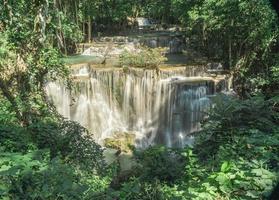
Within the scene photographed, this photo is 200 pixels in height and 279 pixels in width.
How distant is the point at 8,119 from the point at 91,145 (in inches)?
70.4

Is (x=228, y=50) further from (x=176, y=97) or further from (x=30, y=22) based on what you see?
(x=30, y=22)

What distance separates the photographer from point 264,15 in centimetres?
1445

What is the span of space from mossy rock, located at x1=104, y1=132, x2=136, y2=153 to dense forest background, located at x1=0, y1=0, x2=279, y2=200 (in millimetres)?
4709

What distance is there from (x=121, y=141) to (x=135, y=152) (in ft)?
25.0

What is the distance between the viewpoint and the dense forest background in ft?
12.8

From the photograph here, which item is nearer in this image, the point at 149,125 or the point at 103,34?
the point at 149,125

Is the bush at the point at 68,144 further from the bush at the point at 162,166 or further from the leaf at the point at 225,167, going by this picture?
the leaf at the point at 225,167

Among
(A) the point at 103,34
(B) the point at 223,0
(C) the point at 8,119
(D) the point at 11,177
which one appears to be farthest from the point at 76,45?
(D) the point at 11,177

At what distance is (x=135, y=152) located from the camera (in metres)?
7.45

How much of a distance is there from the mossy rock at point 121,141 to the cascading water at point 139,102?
32cm

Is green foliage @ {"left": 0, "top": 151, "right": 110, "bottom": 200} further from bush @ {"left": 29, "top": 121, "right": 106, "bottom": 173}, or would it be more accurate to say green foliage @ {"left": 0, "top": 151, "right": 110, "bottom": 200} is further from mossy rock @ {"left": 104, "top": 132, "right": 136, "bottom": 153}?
mossy rock @ {"left": 104, "top": 132, "right": 136, "bottom": 153}

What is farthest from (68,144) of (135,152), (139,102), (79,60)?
(79,60)

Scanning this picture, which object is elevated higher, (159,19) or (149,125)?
(159,19)

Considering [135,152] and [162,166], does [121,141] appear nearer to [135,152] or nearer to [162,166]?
[135,152]
